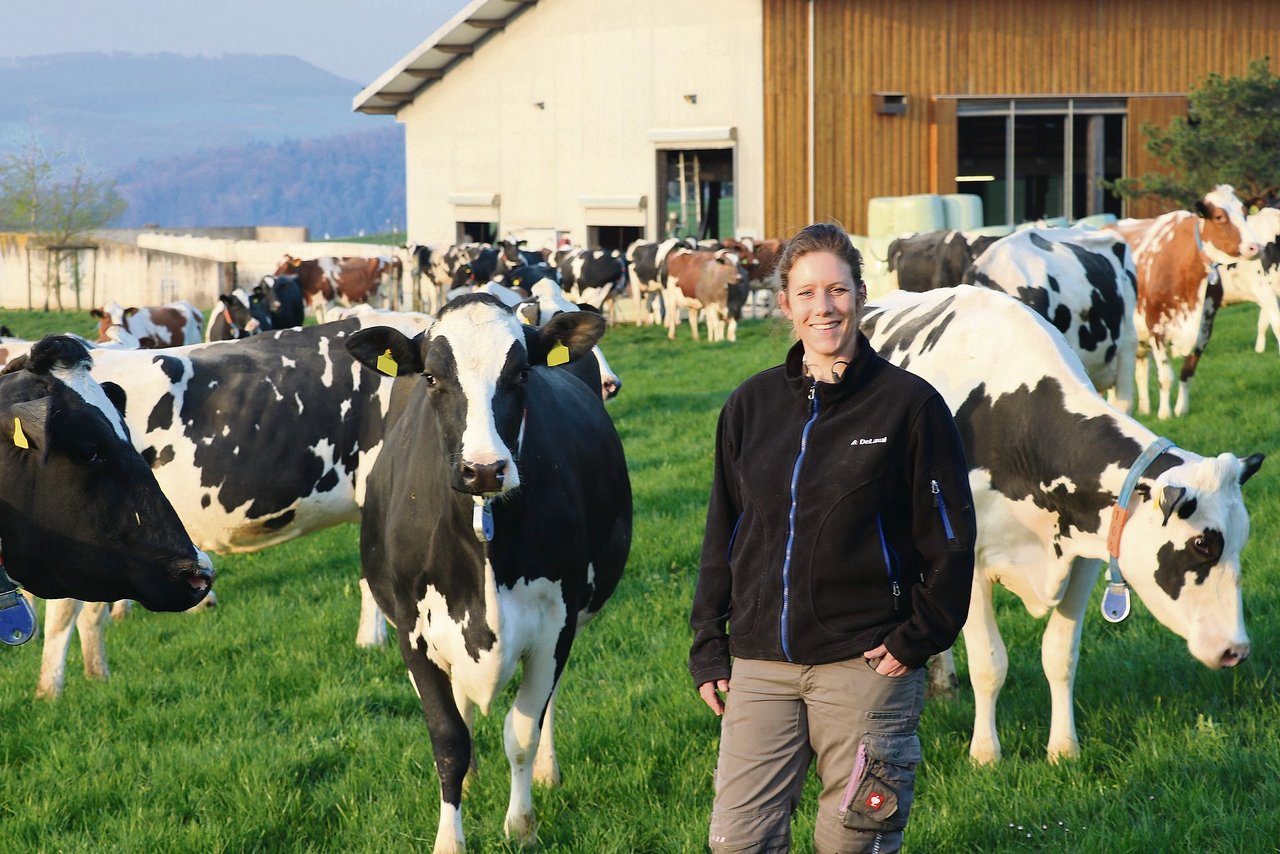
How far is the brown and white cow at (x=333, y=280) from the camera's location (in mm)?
32281

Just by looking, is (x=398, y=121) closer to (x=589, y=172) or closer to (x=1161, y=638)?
(x=589, y=172)

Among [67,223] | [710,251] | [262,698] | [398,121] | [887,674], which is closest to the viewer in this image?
[887,674]

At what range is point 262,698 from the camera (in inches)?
259

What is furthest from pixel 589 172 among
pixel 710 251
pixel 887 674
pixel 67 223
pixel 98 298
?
pixel 887 674

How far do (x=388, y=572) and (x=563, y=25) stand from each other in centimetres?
3181

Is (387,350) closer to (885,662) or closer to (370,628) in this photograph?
(885,662)

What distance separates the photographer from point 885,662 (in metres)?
3.39

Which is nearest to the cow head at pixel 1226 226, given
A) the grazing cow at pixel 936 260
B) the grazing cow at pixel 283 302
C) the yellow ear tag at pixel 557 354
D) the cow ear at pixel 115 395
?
the grazing cow at pixel 936 260

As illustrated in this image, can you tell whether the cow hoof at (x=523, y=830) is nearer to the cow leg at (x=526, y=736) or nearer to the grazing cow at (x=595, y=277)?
the cow leg at (x=526, y=736)

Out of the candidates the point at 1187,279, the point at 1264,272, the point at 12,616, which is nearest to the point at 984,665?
the point at 12,616

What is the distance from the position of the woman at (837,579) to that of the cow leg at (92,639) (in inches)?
177

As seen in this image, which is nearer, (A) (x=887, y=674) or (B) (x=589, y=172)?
(A) (x=887, y=674)

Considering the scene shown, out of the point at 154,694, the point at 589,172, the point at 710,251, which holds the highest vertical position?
the point at 589,172

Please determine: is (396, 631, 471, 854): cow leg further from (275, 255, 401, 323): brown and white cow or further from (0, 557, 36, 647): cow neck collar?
(275, 255, 401, 323): brown and white cow
